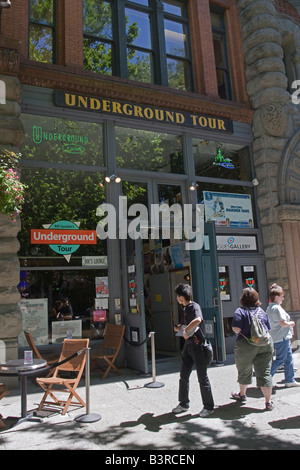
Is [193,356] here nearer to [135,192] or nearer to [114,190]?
[114,190]

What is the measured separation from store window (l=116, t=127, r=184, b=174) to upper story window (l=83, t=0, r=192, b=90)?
1680 mm

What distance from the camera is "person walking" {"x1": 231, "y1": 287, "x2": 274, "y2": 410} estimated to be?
5645 mm

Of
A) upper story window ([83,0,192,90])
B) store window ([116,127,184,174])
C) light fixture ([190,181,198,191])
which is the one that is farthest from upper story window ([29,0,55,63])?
light fixture ([190,181,198,191])

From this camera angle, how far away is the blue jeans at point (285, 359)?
6.73 meters

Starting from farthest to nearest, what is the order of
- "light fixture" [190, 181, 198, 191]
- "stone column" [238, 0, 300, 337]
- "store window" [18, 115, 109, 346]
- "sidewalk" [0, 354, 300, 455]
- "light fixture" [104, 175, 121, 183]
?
1. "stone column" [238, 0, 300, 337]
2. "light fixture" [190, 181, 198, 191]
3. "light fixture" [104, 175, 121, 183]
4. "store window" [18, 115, 109, 346]
5. "sidewalk" [0, 354, 300, 455]

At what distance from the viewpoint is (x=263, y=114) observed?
38.8 feet

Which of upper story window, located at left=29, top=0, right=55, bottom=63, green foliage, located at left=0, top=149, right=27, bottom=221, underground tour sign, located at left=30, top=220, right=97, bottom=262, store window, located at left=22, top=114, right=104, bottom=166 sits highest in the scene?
upper story window, located at left=29, top=0, right=55, bottom=63

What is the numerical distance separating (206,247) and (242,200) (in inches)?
110

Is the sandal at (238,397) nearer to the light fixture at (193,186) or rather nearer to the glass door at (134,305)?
the glass door at (134,305)

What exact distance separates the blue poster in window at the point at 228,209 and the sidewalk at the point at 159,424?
4974 mm

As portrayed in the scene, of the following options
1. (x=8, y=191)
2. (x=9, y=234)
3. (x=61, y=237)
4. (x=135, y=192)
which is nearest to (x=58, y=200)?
(x=61, y=237)

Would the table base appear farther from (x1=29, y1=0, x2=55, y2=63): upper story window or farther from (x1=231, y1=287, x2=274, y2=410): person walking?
(x1=29, y1=0, x2=55, y2=63): upper story window
